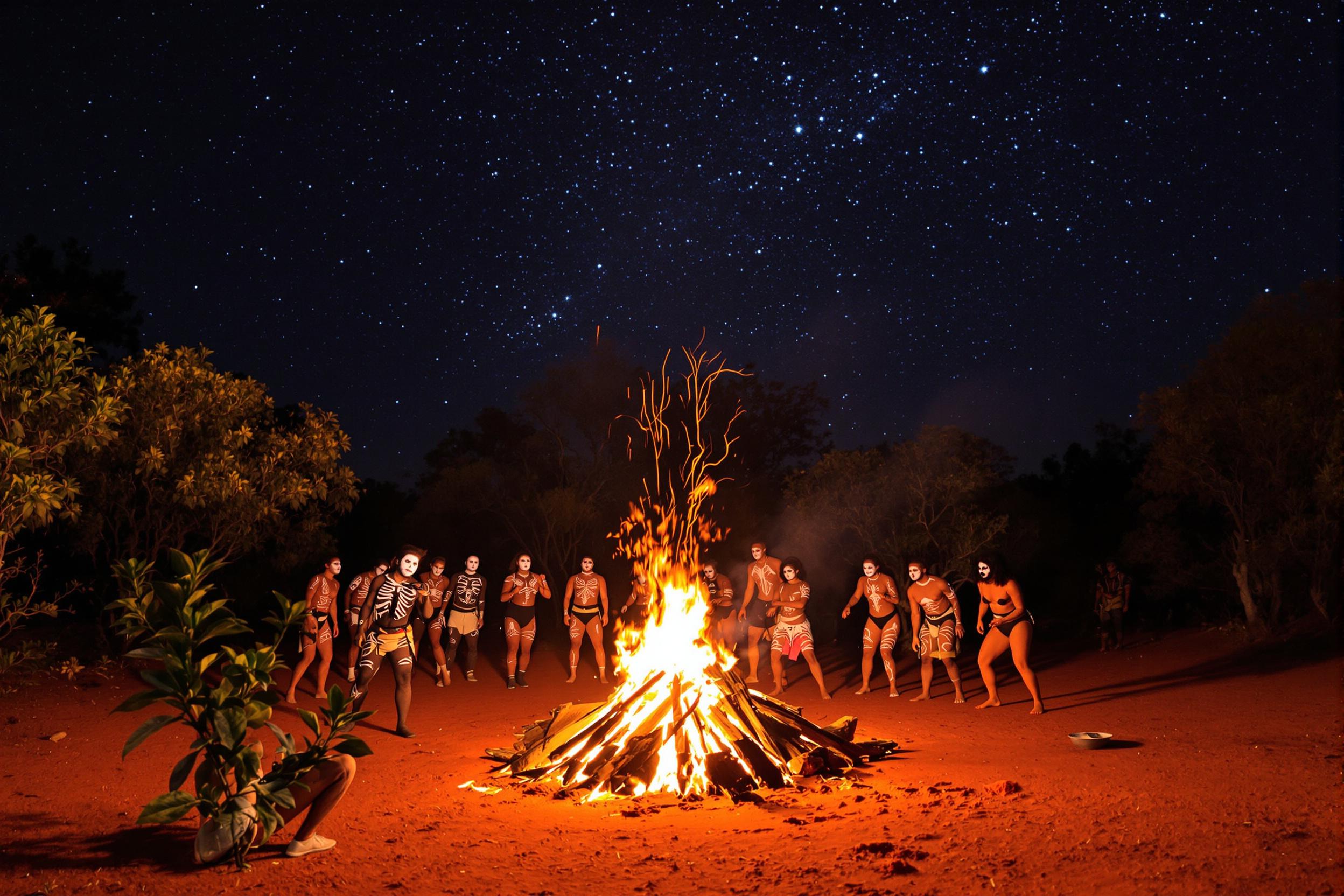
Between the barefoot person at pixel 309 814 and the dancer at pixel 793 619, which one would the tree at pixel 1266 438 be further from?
the barefoot person at pixel 309 814

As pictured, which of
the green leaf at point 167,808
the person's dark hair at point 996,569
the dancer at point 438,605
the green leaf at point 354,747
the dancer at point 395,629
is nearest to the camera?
the green leaf at point 167,808

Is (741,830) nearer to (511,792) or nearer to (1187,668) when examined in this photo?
(511,792)

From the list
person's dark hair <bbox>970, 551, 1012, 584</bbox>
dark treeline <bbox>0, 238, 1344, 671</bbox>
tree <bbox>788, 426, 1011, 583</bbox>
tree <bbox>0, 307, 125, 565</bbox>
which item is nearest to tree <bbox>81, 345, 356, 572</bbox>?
dark treeline <bbox>0, 238, 1344, 671</bbox>

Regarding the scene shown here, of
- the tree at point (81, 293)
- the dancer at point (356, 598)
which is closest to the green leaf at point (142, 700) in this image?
the dancer at point (356, 598)

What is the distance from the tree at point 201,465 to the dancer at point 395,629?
413 centimetres

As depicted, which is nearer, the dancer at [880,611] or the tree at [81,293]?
the dancer at [880,611]

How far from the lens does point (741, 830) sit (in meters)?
4.92

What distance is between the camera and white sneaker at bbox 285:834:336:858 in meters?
4.35

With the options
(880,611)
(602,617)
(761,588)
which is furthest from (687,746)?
(602,617)

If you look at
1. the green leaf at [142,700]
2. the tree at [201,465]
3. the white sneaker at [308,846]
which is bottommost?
the white sneaker at [308,846]

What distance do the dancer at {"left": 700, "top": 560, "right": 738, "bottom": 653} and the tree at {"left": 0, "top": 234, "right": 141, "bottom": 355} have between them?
11466 millimetres

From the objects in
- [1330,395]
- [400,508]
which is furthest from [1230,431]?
[400,508]

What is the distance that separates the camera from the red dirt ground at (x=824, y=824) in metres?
3.95

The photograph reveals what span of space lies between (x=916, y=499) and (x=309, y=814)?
52.0 feet
